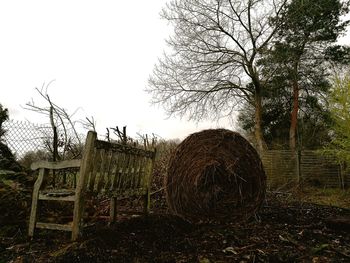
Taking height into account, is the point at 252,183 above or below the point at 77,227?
above

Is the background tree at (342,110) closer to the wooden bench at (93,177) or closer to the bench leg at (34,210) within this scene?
the wooden bench at (93,177)

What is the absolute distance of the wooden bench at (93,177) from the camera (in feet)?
11.1

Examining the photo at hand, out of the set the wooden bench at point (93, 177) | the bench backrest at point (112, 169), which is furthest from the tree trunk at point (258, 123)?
the wooden bench at point (93, 177)

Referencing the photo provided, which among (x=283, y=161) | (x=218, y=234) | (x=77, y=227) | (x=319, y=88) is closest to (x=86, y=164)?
(x=77, y=227)

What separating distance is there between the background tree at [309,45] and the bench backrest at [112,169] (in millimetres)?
12478

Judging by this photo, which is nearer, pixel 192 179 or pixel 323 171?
pixel 192 179

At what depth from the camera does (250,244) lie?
11.9ft

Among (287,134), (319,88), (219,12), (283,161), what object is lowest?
(283,161)

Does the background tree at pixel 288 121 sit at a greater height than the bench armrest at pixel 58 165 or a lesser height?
greater

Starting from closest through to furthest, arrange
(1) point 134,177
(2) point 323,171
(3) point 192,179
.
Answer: (1) point 134,177, (3) point 192,179, (2) point 323,171

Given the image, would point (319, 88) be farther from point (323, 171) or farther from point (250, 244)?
point (250, 244)

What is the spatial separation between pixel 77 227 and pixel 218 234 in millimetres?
1810

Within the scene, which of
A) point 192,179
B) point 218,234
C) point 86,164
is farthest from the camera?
point 192,179

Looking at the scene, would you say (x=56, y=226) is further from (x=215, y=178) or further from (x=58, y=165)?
(x=215, y=178)
